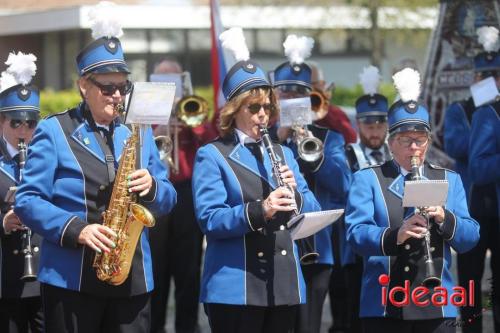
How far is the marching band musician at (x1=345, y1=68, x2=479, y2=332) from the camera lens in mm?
5805

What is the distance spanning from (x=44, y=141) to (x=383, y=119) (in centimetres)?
341

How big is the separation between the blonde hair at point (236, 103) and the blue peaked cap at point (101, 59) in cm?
64

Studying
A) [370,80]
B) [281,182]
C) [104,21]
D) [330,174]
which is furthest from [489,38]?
[104,21]

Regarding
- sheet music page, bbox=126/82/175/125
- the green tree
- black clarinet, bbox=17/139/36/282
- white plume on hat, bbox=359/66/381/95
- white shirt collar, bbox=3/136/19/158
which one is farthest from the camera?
the green tree

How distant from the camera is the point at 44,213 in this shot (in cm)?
541

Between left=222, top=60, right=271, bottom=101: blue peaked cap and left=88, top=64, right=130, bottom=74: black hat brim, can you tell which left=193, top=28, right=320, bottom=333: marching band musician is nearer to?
→ left=222, top=60, right=271, bottom=101: blue peaked cap

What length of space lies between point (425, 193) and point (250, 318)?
1.15 meters

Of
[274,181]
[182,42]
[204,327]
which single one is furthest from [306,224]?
[182,42]

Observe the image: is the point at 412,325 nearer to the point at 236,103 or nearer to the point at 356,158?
the point at 236,103

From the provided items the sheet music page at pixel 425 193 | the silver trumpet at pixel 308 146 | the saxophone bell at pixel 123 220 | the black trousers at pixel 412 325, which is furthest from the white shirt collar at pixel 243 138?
the silver trumpet at pixel 308 146

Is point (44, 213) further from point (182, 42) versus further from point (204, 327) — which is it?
point (182, 42)

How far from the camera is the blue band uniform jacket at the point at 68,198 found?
543cm

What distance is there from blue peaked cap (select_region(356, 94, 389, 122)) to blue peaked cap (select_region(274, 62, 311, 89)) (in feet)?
1.68

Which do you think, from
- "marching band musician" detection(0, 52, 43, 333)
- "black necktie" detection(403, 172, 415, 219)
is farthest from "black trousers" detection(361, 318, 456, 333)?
"marching band musician" detection(0, 52, 43, 333)
